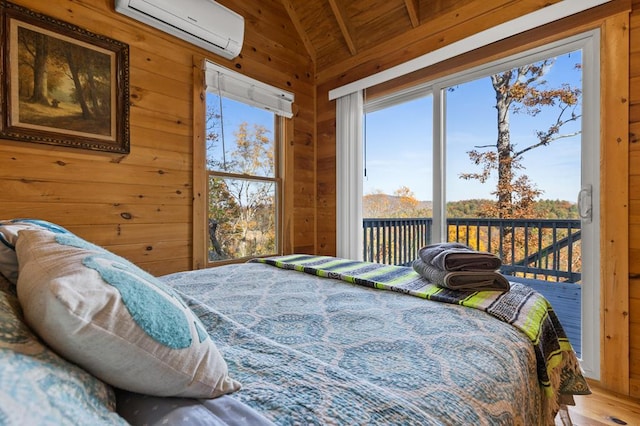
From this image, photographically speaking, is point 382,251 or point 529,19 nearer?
point 529,19

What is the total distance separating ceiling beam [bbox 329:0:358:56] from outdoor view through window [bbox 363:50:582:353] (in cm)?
69

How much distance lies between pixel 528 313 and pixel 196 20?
2691 mm

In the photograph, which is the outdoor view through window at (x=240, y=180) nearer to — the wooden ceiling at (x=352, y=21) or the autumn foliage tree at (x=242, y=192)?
the autumn foliage tree at (x=242, y=192)

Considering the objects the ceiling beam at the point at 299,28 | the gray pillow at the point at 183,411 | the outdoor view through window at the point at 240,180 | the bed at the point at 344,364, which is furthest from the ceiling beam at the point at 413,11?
the gray pillow at the point at 183,411

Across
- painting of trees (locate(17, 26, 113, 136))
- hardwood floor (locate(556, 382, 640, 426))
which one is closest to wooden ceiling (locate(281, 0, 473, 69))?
painting of trees (locate(17, 26, 113, 136))

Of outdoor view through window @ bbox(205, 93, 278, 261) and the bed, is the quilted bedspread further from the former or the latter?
outdoor view through window @ bbox(205, 93, 278, 261)

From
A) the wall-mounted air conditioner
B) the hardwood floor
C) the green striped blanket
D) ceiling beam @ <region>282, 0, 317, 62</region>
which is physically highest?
ceiling beam @ <region>282, 0, 317, 62</region>

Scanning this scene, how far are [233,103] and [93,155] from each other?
1218mm

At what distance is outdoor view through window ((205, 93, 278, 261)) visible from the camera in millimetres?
2699

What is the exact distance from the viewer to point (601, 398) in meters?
1.79

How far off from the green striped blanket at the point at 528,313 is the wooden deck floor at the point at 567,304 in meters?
1.28

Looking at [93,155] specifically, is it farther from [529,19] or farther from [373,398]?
[529,19]

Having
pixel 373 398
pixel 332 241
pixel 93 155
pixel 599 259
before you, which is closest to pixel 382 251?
pixel 332 241

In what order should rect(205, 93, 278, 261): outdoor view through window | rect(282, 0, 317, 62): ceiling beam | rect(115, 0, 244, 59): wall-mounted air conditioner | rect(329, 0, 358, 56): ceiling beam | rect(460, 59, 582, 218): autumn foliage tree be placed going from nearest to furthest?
rect(115, 0, 244, 59): wall-mounted air conditioner, rect(460, 59, 582, 218): autumn foliage tree, rect(205, 93, 278, 261): outdoor view through window, rect(329, 0, 358, 56): ceiling beam, rect(282, 0, 317, 62): ceiling beam
